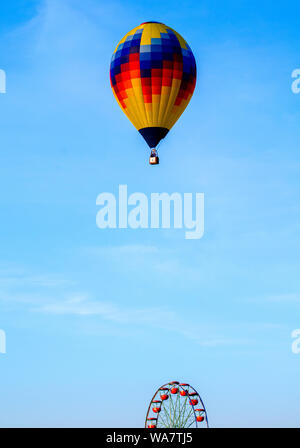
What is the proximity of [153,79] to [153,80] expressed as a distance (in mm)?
68

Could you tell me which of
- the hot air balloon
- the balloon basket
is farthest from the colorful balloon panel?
the balloon basket

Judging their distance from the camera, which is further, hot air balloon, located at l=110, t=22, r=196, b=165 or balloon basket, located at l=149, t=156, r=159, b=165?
hot air balloon, located at l=110, t=22, r=196, b=165

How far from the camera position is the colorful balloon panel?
7312cm

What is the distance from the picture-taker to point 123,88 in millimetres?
74250

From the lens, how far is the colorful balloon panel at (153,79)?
73125 millimetres

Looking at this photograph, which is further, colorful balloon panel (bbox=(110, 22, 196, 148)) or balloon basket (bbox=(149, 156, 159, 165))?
colorful balloon panel (bbox=(110, 22, 196, 148))

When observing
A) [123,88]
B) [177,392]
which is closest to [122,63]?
[123,88]

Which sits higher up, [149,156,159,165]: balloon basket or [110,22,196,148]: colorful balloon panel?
[110,22,196,148]: colorful balloon panel

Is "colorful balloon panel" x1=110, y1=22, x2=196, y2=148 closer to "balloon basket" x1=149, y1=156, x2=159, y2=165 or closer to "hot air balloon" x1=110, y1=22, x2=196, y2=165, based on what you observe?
"hot air balloon" x1=110, y1=22, x2=196, y2=165

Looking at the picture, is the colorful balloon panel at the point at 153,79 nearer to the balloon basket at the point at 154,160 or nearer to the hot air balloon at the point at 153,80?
the hot air balloon at the point at 153,80
